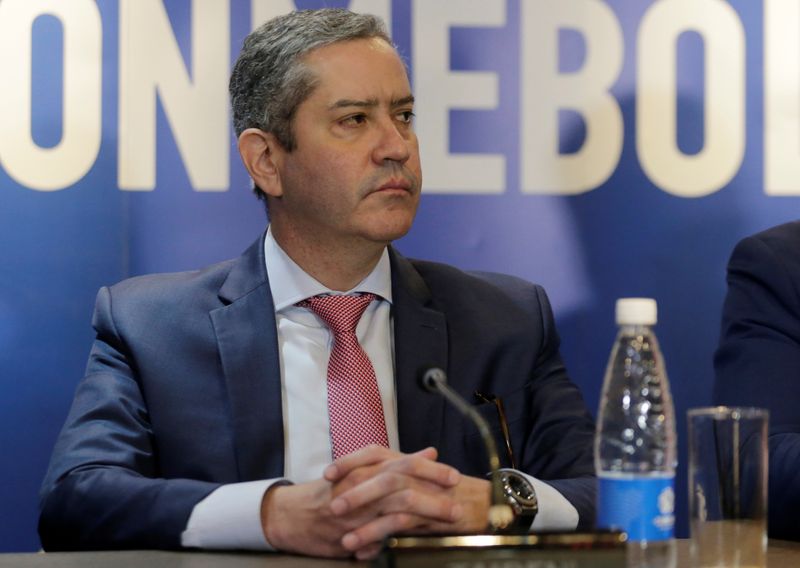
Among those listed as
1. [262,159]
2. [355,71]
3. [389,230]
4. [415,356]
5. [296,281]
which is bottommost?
[415,356]

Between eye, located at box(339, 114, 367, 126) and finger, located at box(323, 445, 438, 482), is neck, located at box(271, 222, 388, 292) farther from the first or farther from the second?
finger, located at box(323, 445, 438, 482)

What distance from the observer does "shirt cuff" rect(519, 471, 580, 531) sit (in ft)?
7.11

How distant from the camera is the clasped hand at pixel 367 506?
77.3 inches

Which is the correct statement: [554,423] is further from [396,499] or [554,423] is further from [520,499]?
[396,499]

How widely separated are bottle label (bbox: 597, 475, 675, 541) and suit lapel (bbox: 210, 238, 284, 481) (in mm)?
1025

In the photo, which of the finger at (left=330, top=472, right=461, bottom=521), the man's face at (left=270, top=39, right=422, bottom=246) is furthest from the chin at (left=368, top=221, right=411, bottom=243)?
the finger at (left=330, top=472, right=461, bottom=521)

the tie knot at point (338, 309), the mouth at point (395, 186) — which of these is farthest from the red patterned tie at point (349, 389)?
the mouth at point (395, 186)

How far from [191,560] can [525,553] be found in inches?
28.1

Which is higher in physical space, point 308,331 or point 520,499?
point 308,331

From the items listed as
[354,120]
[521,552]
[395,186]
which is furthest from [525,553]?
[354,120]

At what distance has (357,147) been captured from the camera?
8.52 feet

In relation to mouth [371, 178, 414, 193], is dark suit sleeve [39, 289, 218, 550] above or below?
below

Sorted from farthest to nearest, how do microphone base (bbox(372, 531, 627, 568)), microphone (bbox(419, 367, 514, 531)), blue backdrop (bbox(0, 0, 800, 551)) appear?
blue backdrop (bbox(0, 0, 800, 551)), microphone (bbox(419, 367, 514, 531)), microphone base (bbox(372, 531, 627, 568))

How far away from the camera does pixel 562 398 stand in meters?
2.62
